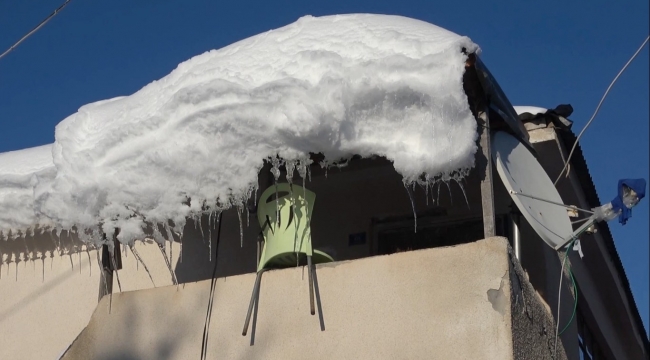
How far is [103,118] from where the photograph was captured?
6316mm

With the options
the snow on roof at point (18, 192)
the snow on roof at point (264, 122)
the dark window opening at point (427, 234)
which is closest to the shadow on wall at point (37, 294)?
the snow on roof at point (18, 192)

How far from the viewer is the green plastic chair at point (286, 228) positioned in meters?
5.78

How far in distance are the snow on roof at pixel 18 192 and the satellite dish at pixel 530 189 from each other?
332 centimetres

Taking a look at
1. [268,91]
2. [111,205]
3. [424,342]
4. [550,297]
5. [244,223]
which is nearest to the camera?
[424,342]

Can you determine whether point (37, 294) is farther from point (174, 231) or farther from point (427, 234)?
point (427, 234)

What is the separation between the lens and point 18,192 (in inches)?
270

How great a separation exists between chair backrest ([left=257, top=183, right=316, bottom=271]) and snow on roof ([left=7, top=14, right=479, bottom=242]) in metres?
0.31

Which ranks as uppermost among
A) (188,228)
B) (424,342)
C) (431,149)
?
(431,149)

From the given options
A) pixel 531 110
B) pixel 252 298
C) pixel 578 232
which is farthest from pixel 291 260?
pixel 531 110

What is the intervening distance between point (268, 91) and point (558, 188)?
A: 2.69m

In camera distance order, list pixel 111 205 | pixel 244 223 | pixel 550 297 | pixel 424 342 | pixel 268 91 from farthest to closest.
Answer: pixel 244 223, pixel 550 297, pixel 111 205, pixel 268 91, pixel 424 342

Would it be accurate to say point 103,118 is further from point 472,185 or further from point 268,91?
point 472,185

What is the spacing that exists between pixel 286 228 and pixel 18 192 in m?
2.32

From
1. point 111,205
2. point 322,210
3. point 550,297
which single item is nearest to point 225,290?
point 111,205
